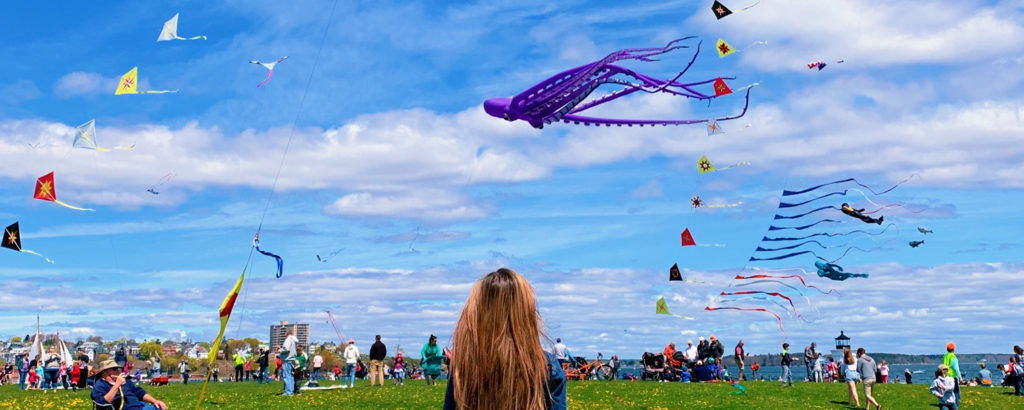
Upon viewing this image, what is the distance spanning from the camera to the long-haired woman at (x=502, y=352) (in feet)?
11.8

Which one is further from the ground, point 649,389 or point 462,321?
point 462,321

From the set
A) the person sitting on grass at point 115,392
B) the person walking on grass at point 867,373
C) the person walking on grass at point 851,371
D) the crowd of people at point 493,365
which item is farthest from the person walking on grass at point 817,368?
the person sitting on grass at point 115,392

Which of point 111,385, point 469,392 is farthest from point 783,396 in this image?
point 469,392

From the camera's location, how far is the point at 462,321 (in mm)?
3693

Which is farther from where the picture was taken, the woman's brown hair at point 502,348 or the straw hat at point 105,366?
A: the straw hat at point 105,366

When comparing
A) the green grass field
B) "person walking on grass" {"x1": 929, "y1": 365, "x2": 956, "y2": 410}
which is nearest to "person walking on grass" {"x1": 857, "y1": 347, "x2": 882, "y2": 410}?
the green grass field

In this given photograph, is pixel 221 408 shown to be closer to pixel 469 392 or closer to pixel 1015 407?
pixel 469 392

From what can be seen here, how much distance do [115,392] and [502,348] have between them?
1007 cm

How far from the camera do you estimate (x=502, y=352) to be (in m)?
3.59

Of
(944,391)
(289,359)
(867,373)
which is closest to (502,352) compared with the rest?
(944,391)

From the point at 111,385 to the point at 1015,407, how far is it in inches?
1040

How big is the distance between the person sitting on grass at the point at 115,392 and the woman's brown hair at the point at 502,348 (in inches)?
372

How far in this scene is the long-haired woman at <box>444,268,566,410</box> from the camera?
3.60 metres

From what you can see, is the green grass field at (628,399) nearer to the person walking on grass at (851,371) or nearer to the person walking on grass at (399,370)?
the person walking on grass at (851,371)
